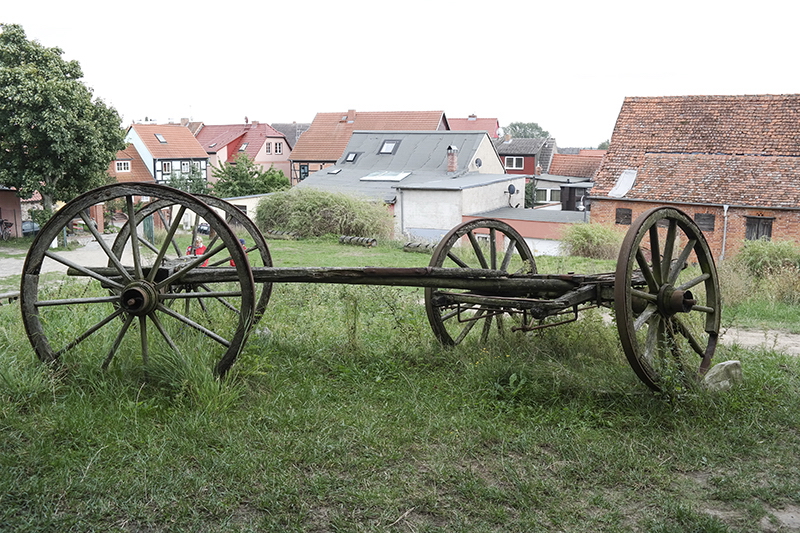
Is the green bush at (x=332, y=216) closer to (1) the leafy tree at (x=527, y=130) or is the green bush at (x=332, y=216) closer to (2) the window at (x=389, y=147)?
(2) the window at (x=389, y=147)

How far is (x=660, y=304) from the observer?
5.57 m

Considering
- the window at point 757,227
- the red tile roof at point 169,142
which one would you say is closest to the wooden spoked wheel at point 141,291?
the window at point 757,227

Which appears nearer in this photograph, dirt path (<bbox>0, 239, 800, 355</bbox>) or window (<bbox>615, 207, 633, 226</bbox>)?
dirt path (<bbox>0, 239, 800, 355</bbox>)

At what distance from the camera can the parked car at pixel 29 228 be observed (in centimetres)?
2989

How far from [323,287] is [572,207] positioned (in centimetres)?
3629

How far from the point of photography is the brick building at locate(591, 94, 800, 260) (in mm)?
24031

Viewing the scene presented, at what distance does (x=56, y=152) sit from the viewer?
24.0 meters

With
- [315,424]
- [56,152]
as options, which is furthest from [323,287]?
[56,152]

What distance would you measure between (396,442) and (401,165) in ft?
110

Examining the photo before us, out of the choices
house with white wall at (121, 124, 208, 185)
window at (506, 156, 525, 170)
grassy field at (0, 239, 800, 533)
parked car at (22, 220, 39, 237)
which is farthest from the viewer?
window at (506, 156, 525, 170)

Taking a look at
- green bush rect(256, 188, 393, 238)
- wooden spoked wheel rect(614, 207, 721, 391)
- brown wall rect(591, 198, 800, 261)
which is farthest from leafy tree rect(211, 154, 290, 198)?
wooden spoked wheel rect(614, 207, 721, 391)

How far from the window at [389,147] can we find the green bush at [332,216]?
12.2 metres

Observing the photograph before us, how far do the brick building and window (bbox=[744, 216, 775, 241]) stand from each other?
30 mm

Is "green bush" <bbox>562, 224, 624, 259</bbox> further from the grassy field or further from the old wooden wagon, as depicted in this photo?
the old wooden wagon
